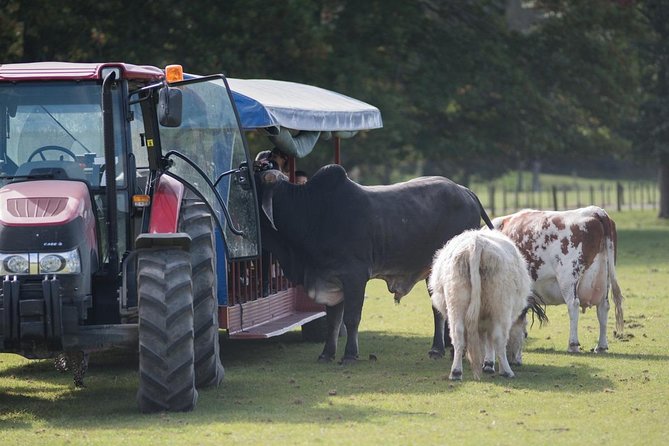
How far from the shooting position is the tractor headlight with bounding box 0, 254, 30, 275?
28.6 feet

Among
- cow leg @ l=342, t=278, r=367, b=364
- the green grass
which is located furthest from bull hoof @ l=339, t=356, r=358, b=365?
the green grass

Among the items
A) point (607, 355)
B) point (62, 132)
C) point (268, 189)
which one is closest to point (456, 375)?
point (607, 355)

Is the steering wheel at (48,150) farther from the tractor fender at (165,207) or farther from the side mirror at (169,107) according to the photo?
the side mirror at (169,107)

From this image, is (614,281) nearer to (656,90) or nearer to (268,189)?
(268,189)

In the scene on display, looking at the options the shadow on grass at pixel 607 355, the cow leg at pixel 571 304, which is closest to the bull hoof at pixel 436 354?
the shadow on grass at pixel 607 355

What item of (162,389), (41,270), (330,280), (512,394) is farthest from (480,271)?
(41,270)

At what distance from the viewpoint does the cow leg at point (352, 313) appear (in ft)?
41.2

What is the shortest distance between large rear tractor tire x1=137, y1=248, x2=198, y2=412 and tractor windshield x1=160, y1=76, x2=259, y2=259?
2.53 m

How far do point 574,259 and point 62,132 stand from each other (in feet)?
20.5

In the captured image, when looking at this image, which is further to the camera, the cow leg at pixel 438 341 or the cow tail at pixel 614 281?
the cow tail at pixel 614 281

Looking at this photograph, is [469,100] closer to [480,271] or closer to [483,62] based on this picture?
[483,62]

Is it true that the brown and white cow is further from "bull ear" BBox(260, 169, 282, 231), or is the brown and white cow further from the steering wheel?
the steering wheel

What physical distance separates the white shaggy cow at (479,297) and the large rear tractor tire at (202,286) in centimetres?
225

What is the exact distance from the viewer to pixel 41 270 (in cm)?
877
